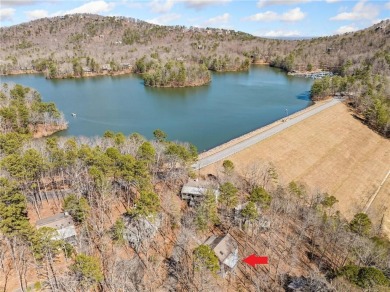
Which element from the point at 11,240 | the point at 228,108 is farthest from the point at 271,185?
the point at 228,108

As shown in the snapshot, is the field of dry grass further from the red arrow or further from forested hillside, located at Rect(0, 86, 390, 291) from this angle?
the red arrow

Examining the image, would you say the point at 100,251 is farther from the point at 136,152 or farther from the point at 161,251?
the point at 136,152

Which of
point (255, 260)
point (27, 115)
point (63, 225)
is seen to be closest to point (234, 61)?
point (27, 115)

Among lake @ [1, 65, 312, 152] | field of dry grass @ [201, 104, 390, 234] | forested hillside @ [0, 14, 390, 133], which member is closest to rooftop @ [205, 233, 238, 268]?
field of dry grass @ [201, 104, 390, 234]

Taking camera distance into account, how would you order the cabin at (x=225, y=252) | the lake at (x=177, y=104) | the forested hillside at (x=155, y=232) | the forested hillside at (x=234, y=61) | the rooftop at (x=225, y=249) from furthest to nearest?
the forested hillside at (x=234, y=61) < the lake at (x=177, y=104) < the rooftop at (x=225, y=249) < the cabin at (x=225, y=252) < the forested hillside at (x=155, y=232)

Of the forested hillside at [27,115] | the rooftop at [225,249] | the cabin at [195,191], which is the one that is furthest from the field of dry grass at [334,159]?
the forested hillside at [27,115]

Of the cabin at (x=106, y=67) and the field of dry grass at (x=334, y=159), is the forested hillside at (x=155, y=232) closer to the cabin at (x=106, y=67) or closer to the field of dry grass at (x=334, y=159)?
the field of dry grass at (x=334, y=159)

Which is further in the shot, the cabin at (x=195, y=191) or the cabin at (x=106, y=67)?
the cabin at (x=106, y=67)

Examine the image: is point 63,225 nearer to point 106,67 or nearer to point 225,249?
point 225,249
